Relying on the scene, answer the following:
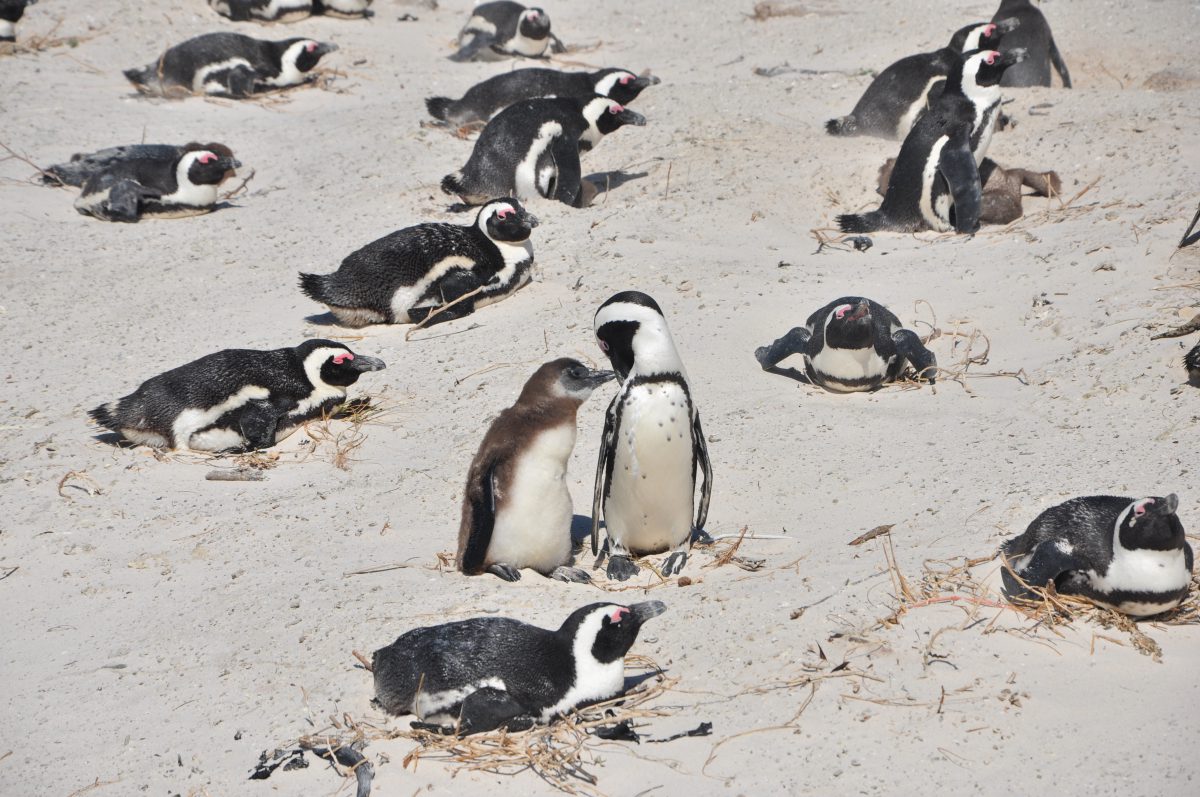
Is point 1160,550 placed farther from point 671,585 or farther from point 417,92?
point 417,92

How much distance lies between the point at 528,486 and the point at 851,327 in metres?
1.99

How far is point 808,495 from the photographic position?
472 centimetres

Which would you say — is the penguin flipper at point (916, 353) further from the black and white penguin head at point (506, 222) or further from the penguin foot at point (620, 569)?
the black and white penguin head at point (506, 222)

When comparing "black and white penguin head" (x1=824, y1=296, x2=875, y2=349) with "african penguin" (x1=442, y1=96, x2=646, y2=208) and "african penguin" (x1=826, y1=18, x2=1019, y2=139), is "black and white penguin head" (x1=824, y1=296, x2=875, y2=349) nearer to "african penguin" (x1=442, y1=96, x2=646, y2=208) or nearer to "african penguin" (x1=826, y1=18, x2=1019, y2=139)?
"african penguin" (x1=442, y1=96, x2=646, y2=208)

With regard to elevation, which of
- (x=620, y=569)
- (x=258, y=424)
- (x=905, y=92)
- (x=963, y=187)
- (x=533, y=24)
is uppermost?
(x=533, y=24)

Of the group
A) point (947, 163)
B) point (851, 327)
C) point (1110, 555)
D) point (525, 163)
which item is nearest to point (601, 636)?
point (1110, 555)

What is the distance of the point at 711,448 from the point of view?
17.0 feet

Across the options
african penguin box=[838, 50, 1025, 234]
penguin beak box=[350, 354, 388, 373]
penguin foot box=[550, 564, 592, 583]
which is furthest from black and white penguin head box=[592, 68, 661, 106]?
penguin foot box=[550, 564, 592, 583]

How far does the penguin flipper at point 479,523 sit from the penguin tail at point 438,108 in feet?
20.2

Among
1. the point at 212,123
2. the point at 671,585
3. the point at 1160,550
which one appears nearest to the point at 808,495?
the point at 671,585

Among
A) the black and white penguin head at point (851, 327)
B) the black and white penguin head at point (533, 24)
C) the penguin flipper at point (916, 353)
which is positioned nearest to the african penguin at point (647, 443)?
the black and white penguin head at point (851, 327)

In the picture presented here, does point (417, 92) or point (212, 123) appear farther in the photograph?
point (417, 92)

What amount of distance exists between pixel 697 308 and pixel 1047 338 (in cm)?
172

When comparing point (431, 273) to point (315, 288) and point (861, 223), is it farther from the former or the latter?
point (861, 223)
